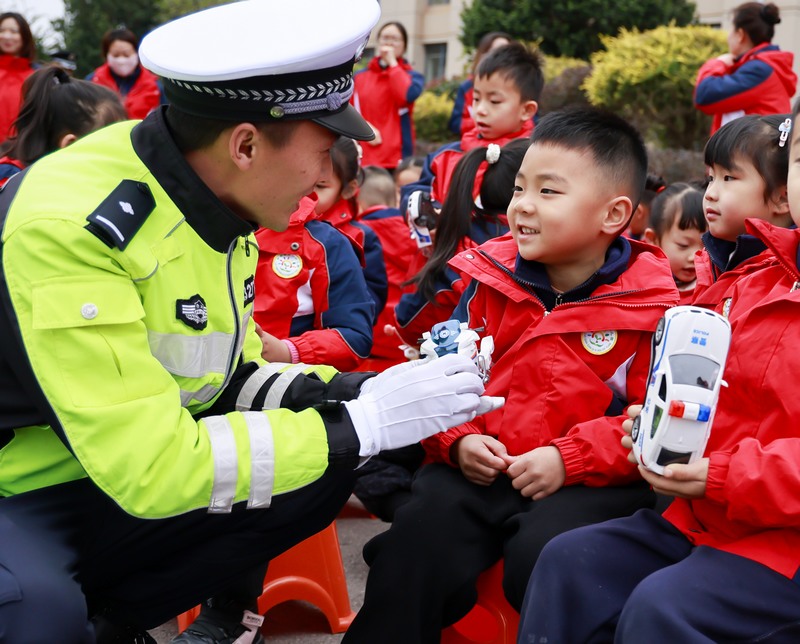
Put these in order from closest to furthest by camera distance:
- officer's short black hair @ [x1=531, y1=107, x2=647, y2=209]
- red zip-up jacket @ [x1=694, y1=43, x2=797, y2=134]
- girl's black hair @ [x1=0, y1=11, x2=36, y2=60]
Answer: officer's short black hair @ [x1=531, y1=107, x2=647, y2=209] → red zip-up jacket @ [x1=694, y1=43, x2=797, y2=134] → girl's black hair @ [x1=0, y1=11, x2=36, y2=60]

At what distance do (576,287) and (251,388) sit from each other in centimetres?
88

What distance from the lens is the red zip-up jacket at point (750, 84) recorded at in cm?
565

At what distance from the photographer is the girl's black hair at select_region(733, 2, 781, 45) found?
19.0ft

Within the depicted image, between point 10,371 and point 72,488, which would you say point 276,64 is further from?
point 72,488

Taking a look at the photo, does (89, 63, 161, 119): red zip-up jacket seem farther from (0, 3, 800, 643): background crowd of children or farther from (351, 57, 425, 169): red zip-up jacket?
(0, 3, 800, 643): background crowd of children

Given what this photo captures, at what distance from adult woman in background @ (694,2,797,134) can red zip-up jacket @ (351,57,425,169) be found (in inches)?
99.4

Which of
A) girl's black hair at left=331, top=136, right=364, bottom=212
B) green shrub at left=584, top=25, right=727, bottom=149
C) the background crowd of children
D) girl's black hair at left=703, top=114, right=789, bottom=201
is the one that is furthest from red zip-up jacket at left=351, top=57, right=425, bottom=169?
girl's black hair at left=703, top=114, right=789, bottom=201

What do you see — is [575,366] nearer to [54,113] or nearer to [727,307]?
[727,307]

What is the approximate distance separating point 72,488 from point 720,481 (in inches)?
52.0

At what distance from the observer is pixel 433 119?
40.7 ft

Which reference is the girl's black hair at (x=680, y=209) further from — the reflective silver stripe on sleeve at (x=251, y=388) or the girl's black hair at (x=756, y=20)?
the girl's black hair at (x=756, y=20)

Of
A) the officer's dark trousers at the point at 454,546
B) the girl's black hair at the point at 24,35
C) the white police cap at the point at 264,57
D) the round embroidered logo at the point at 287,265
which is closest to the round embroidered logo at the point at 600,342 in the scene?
the officer's dark trousers at the point at 454,546

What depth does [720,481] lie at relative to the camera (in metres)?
1.73

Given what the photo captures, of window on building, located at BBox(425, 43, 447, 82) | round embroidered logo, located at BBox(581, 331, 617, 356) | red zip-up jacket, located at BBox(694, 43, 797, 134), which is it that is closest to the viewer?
round embroidered logo, located at BBox(581, 331, 617, 356)
